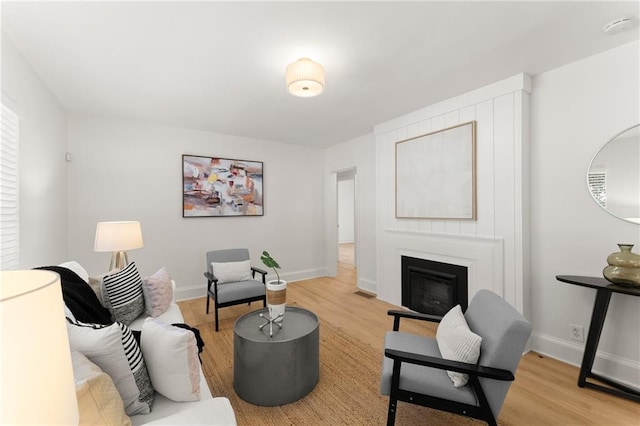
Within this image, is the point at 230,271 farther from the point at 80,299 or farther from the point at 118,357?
the point at 118,357

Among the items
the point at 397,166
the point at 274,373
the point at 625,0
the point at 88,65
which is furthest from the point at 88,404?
the point at 397,166

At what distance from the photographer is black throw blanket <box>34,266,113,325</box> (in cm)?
168

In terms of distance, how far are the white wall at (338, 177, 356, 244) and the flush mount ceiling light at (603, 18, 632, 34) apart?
27.1 ft

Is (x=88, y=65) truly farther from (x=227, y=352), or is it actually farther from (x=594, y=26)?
(x=594, y=26)

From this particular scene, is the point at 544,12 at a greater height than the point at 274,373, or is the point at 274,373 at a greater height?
the point at 544,12

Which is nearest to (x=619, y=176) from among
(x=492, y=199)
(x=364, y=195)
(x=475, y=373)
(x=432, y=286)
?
(x=492, y=199)

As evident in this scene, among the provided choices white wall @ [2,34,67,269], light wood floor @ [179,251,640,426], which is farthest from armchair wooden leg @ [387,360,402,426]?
white wall @ [2,34,67,269]

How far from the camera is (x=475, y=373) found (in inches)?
55.9

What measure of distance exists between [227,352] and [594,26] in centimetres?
390

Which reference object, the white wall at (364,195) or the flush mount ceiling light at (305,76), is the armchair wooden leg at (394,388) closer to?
the flush mount ceiling light at (305,76)

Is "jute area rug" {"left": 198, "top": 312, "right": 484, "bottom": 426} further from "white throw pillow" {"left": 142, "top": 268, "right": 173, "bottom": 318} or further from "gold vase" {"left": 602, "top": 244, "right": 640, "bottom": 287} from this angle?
"gold vase" {"left": 602, "top": 244, "right": 640, "bottom": 287}

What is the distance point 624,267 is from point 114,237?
4256 millimetres

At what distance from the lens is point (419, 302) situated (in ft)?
11.8

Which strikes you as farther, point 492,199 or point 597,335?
point 492,199
